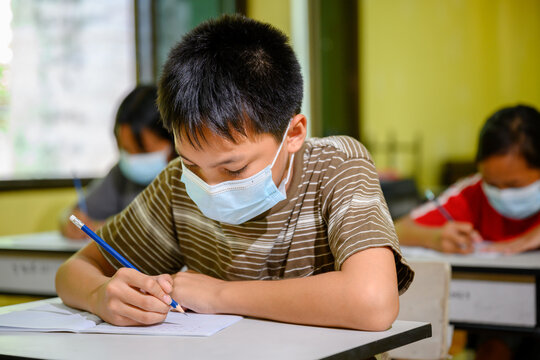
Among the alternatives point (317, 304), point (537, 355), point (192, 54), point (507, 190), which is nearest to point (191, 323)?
point (317, 304)

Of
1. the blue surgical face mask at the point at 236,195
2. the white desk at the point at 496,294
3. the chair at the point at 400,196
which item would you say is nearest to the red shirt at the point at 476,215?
the white desk at the point at 496,294

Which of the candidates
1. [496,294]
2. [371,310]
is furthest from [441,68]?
[371,310]

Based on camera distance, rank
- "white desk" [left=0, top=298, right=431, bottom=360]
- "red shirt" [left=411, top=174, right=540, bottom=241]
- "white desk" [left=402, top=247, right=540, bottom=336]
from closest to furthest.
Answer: "white desk" [left=0, top=298, right=431, bottom=360]
"white desk" [left=402, top=247, right=540, bottom=336]
"red shirt" [left=411, top=174, right=540, bottom=241]

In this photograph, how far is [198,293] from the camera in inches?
44.1

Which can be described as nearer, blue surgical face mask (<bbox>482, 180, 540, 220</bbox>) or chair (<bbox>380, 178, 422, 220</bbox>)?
blue surgical face mask (<bbox>482, 180, 540, 220</bbox>)

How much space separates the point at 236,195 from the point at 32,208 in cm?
252

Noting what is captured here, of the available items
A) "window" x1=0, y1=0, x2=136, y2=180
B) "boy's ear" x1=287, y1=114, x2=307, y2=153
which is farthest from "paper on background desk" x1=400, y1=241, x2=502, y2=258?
"window" x1=0, y1=0, x2=136, y2=180

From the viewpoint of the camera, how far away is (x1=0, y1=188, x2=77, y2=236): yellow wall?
10.7ft

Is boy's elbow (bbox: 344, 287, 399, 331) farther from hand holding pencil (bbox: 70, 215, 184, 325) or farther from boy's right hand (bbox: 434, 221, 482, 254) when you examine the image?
boy's right hand (bbox: 434, 221, 482, 254)

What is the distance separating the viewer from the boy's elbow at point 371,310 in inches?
38.8

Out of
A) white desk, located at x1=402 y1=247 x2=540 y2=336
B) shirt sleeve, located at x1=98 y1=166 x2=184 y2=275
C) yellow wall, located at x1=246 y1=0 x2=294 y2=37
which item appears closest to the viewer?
shirt sleeve, located at x1=98 y1=166 x2=184 y2=275

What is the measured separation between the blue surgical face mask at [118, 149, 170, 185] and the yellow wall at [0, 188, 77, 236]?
974 millimetres

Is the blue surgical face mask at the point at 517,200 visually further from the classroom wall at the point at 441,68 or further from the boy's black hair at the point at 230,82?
the classroom wall at the point at 441,68

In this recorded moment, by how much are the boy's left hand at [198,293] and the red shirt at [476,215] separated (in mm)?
1397
